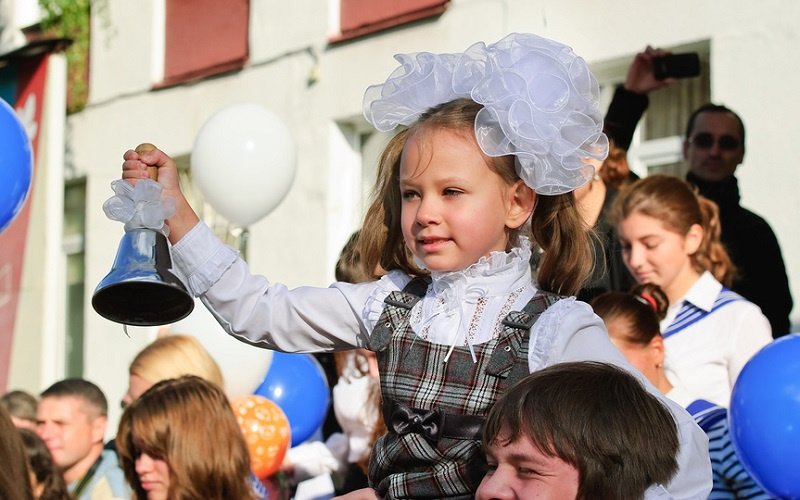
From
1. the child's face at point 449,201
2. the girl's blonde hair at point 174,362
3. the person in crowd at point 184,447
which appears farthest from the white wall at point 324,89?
the child's face at point 449,201

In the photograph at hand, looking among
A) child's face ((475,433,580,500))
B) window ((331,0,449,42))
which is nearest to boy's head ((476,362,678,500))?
child's face ((475,433,580,500))

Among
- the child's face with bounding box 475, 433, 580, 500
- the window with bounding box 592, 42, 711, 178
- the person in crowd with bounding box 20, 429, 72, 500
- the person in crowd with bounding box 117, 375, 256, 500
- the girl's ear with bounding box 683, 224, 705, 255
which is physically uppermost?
the window with bounding box 592, 42, 711, 178

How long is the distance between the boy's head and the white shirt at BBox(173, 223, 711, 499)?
231 mm

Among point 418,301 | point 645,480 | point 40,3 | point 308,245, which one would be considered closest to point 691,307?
point 418,301

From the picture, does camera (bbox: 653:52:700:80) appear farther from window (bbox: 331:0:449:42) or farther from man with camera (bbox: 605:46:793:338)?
window (bbox: 331:0:449:42)

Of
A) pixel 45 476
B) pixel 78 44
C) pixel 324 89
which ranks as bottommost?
pixel 45 476

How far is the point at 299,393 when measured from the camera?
18.5 feet

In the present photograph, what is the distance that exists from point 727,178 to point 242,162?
2.20m

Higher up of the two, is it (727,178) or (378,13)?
(378,13)

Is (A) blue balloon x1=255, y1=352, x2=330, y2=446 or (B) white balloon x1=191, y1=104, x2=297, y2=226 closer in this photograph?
(A) blue balloon x1=255, y1=352, x2=330, y2=446

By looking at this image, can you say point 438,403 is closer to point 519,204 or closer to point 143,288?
point 519,204

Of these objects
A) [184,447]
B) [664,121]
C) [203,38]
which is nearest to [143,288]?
[184,447]

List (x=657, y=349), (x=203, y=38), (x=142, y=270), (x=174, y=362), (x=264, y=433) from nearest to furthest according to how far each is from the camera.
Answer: (x=142, y=270) < (x=657, y=349) < (x=264, y=433) < (x=174, y=362) < (x=203, y=38)

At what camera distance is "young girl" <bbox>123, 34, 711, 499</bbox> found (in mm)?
2510
